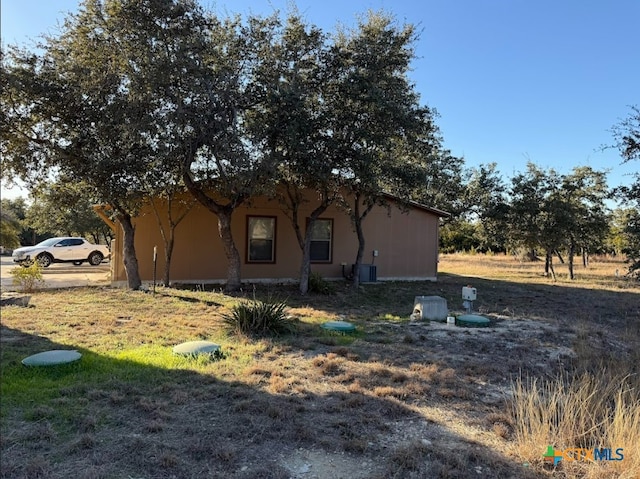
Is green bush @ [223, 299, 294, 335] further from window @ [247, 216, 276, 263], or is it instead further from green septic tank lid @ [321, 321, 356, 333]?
window @ [247, 216, 276, 263]

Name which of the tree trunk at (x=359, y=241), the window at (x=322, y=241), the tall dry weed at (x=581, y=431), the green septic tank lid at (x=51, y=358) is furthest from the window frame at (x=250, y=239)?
the tall dry weed at (x=581, y=431)

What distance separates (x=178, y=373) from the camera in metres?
4.55

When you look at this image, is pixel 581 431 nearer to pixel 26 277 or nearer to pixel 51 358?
pixel 51 358

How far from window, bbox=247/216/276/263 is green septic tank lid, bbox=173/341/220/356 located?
781 centimetres

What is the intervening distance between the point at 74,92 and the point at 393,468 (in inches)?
351

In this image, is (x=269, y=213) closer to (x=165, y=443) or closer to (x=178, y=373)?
(x=178, y=373)

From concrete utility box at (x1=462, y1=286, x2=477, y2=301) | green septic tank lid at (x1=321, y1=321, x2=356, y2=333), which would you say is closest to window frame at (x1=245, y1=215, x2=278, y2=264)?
concrete utility box at (x1=462, y1=286, x2=477, y2=301)

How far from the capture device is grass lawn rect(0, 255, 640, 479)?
2.90 m

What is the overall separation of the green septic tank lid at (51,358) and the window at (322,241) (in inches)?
377

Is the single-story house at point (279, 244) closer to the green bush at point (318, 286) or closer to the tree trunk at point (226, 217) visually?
the tree trunk at point (226, 217)

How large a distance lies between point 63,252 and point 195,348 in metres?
16.8

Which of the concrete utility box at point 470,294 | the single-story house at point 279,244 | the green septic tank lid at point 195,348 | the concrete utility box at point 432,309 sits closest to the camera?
the green septic tank lid at point 195,348

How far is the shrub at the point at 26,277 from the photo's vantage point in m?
10.2
